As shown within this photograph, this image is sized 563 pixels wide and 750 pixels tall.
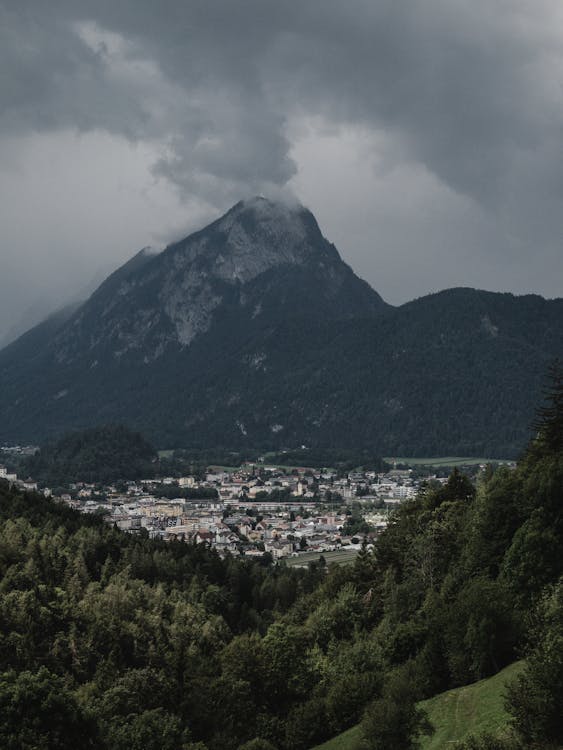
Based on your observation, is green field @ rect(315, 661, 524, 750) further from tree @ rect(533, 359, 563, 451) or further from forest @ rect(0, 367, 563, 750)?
tree @ rect(533, 359, 563, 451)

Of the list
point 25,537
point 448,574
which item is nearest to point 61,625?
point 25,537

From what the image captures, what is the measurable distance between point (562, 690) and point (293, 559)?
89.6m

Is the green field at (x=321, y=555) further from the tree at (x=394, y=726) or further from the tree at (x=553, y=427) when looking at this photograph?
the tree at (x=394, y=726)

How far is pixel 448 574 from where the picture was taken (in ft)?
155

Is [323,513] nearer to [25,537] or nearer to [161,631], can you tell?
[25,537]

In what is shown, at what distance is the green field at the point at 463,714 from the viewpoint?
2877 cm

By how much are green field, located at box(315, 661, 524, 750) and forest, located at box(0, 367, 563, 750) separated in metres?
0.82

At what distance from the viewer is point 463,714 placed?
3117 centimetres

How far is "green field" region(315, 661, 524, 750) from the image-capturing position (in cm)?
2877

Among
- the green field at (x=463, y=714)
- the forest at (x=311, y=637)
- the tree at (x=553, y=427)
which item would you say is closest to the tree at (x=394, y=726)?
the forest at (x=311, y=637)

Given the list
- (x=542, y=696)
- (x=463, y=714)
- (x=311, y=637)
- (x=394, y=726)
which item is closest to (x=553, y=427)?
(x=311, y=637)

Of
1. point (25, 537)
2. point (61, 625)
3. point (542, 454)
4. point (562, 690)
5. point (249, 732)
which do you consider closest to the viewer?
point (562, 690)

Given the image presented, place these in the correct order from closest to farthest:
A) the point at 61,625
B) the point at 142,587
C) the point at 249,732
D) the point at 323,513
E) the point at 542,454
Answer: the point at 249,732 < the point at 542,454 < the point at 61,625 < the point at 142,587 < the point at 323,513

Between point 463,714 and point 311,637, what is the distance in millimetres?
20307
